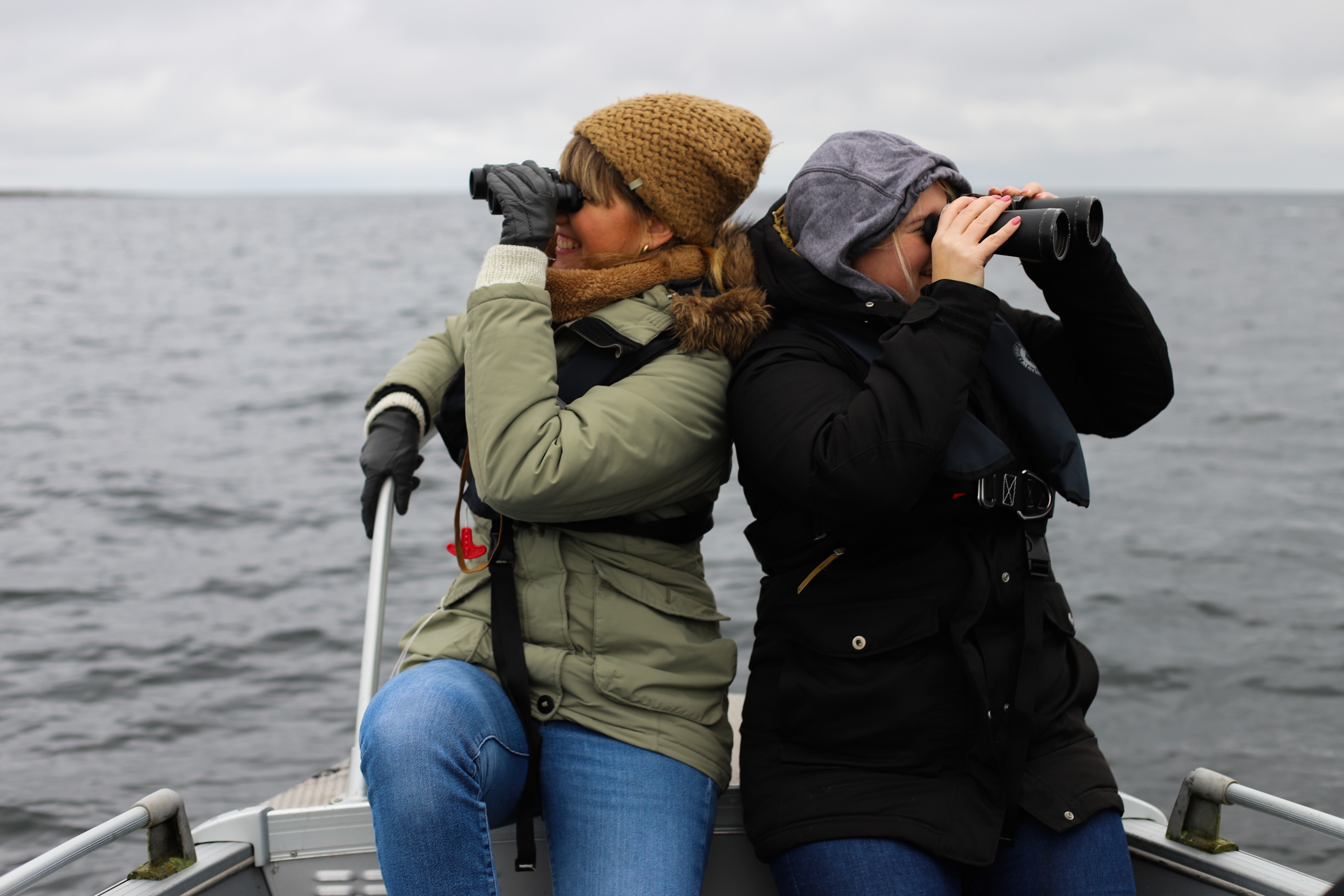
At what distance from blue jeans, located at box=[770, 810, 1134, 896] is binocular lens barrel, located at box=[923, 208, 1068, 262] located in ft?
2.93

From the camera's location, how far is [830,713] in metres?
1.83

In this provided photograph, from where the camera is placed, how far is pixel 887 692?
181 cm

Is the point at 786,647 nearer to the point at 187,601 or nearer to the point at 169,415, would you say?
the point at 187,601

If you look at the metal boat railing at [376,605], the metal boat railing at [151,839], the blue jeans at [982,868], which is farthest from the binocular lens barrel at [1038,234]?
the metal boat railing at [151,839]

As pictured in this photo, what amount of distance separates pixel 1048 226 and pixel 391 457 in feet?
4.30

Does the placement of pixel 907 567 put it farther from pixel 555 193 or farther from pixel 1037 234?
pixel 555 193

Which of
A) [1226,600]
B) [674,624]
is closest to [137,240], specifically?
[1226,600]

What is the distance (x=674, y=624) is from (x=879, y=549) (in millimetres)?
367

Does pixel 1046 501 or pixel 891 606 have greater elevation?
pixel 1046 501

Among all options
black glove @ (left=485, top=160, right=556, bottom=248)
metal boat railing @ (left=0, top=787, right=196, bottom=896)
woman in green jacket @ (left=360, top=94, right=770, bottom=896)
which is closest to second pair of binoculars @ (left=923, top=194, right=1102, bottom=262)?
woman in green jacket @ (left=360, top=94, right=770, bottom=896)

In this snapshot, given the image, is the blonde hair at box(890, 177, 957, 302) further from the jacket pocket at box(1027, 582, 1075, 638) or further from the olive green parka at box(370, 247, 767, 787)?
the jacket pocket at box(1027, 582, 1075, 638)

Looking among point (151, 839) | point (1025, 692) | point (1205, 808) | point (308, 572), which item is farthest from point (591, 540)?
point (308, 572)

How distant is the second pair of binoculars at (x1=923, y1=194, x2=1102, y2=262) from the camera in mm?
1831

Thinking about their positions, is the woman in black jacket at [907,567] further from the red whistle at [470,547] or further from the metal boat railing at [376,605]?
the metal boat railing at [376,605]
